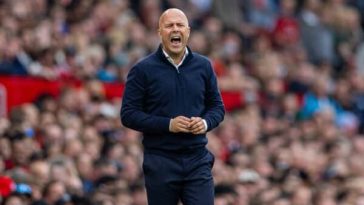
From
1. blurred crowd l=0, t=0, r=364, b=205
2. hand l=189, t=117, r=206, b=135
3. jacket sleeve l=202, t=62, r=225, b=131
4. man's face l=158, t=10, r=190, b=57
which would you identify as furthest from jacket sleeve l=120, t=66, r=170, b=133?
blurred crowd l=0, t=0, r=364, b=205

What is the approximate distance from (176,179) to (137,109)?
1.98 feet

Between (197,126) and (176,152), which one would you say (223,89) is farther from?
(197,126)

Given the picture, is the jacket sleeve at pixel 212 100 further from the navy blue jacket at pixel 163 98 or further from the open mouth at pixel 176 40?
the open mouth at pixel 176 40

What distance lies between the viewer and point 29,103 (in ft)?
55.8

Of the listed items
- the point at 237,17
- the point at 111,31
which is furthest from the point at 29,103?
the point at 237,17

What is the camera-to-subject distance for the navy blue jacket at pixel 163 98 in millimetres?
10945

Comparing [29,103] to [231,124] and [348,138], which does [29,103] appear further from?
[348,138]

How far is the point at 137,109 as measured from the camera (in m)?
11.0

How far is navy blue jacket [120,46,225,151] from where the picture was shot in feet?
35.9

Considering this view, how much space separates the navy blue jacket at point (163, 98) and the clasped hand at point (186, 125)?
0.36ft

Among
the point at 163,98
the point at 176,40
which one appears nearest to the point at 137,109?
the point at 163,98

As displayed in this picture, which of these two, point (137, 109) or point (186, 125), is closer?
point (186, 125)

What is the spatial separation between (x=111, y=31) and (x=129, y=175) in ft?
12.9

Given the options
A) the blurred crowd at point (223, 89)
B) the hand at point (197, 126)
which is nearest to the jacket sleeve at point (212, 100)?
the hand at point (197, 126)
